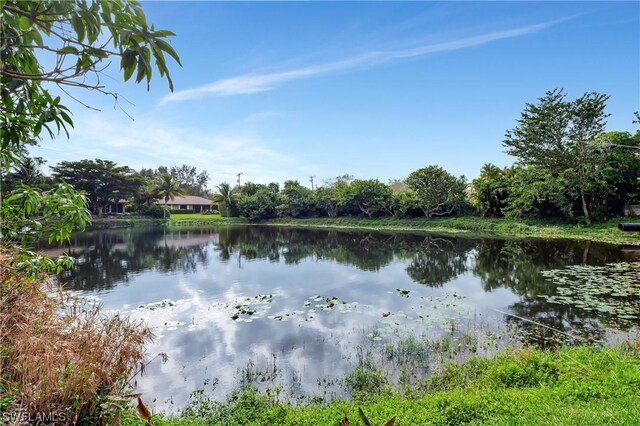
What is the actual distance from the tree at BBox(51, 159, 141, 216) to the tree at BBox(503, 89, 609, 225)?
42.5m

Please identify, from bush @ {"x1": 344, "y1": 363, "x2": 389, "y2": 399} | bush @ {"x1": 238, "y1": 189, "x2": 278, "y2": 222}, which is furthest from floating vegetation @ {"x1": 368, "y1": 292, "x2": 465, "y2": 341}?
bush @ {"x1": 238, "y1": 189, "x2": 278, "y2": 222}

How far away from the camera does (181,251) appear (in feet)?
65.5

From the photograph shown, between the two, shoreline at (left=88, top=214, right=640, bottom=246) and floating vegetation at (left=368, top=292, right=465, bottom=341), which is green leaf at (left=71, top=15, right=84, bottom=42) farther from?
shoreline at (left=88, top=214, right=640, bottom=246)

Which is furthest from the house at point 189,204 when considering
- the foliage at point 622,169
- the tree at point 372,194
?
the foliage at point 622,169

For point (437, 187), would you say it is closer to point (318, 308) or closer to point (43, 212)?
point (318, 308)

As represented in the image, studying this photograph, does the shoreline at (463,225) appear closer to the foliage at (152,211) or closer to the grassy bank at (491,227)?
the grassy bank at (491,227)

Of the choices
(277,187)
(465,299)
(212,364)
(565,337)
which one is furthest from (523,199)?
(277,187)

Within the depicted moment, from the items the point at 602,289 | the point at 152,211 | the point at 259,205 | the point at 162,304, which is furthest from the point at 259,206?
the point at 602,289

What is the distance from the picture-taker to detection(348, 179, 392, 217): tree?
3625 cm

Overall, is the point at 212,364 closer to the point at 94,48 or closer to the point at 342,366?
the point at 342,366

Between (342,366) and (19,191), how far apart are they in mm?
5040

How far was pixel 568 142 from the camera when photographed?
2330cm

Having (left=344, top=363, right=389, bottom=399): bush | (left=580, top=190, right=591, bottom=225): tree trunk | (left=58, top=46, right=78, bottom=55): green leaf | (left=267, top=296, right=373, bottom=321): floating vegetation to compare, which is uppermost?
(left=58, top=46, right=78, bottom=55): green leaf

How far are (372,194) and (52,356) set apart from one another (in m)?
34.9
